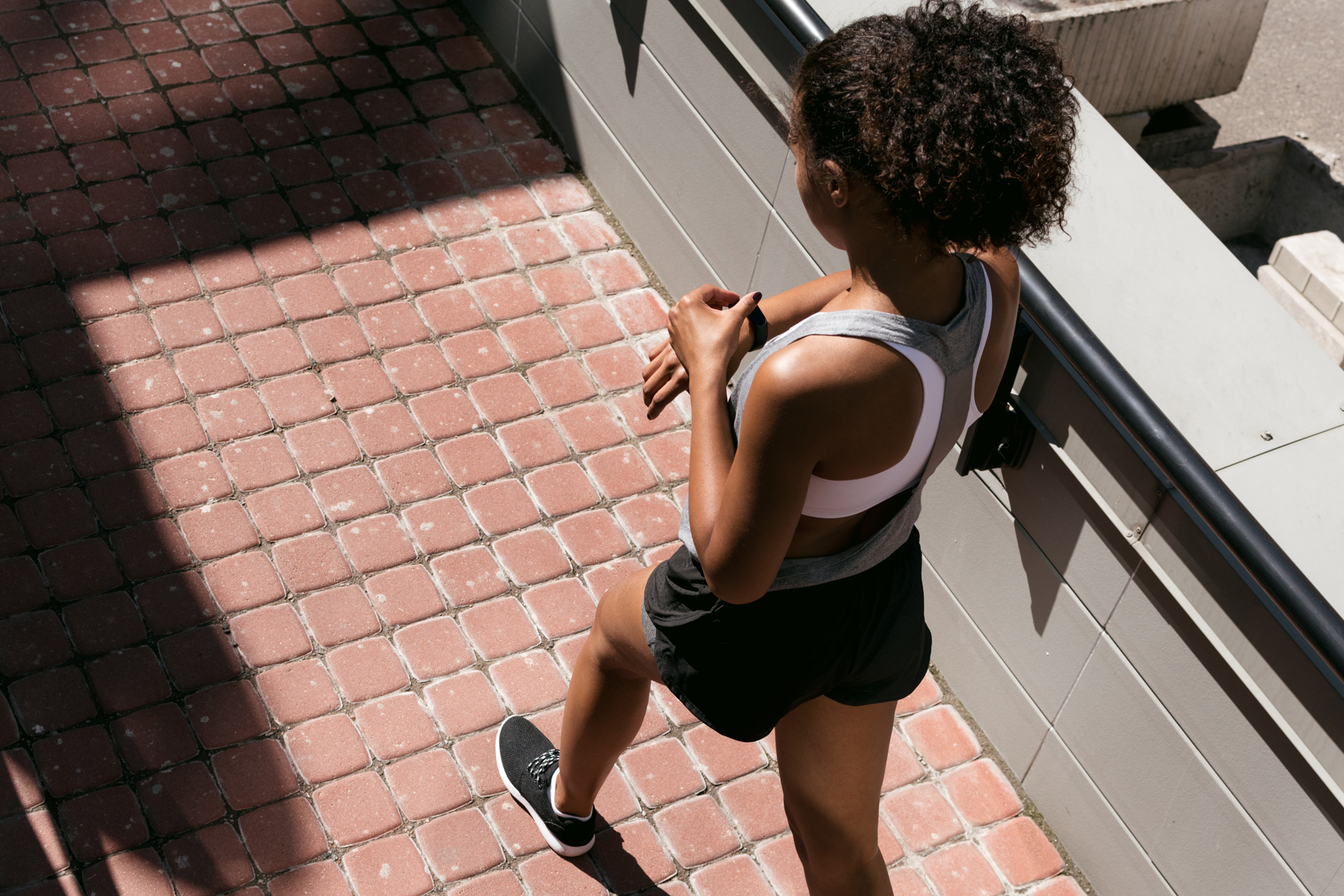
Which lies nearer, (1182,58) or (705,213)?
(705,213)

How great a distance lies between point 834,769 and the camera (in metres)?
2.38

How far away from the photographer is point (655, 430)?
3992mm

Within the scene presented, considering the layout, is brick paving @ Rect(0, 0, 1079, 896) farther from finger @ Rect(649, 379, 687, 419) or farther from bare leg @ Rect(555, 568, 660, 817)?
finger @ Rect(649, 379, 687, 419)

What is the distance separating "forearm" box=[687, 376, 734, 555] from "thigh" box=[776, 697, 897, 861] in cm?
57

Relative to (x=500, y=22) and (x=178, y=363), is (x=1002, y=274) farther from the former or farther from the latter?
(x=500, y=22)

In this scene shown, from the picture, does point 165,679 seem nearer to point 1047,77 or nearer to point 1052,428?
point 1052,428

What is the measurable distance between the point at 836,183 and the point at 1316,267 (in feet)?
12.4

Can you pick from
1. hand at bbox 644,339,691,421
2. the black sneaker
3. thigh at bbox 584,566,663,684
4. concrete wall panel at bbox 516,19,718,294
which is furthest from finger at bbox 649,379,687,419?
concrete wall panel at bbox 516,19,718,294

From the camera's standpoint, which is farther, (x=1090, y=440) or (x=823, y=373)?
(x=1090, y=440)

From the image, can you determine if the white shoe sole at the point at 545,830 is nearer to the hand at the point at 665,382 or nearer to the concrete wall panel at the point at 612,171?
the hand at the point at 665,382

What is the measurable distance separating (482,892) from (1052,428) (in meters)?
1.71

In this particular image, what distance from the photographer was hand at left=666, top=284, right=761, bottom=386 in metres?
1.98

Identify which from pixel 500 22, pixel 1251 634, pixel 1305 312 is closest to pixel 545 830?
pixel 1251 634

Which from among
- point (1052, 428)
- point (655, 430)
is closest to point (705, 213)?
point (655, 430)
